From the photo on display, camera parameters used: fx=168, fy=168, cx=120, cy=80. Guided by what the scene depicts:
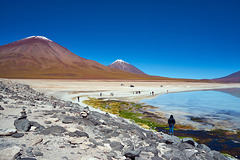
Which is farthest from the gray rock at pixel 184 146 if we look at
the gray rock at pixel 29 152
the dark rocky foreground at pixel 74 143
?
the gray rock at pixel 29 152

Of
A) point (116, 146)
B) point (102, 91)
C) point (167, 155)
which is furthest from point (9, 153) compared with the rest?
point (102, 91)

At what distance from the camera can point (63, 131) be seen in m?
7.22

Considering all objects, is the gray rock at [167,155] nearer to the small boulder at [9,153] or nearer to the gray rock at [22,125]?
the small boulder at [9,153]

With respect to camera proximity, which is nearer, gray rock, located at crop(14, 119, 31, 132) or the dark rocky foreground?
the dark rocky foreground

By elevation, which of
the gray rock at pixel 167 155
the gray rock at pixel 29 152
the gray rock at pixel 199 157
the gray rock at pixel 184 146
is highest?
the gray rock at pixel 29 152

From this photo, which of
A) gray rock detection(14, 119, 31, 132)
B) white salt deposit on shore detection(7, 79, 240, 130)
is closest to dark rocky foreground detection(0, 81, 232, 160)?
gray rock detection(14, 119, 31, 132)

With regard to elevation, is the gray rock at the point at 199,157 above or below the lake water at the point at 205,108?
above

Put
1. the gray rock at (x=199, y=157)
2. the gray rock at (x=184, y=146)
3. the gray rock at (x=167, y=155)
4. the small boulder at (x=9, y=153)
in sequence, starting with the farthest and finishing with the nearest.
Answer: the gray rock at (x=184, y=146) < the gray rock at (x=199, y=157) < the gray rock at (x=167, y=155) < the small boulder at (x=9, y=153)

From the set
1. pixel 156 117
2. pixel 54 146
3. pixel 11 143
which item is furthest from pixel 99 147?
pixel 156 117

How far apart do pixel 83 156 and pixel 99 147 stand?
3.19 feet

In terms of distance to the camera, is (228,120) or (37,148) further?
(228,120)

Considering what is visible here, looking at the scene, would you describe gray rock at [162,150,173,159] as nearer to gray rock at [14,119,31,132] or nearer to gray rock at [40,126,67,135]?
gray rock at [40,126,67,135]

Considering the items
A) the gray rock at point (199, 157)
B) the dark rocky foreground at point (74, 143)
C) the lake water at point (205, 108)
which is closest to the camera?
the dark rocky foreground at point (74, 143)

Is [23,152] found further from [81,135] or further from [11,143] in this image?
[81,135]
